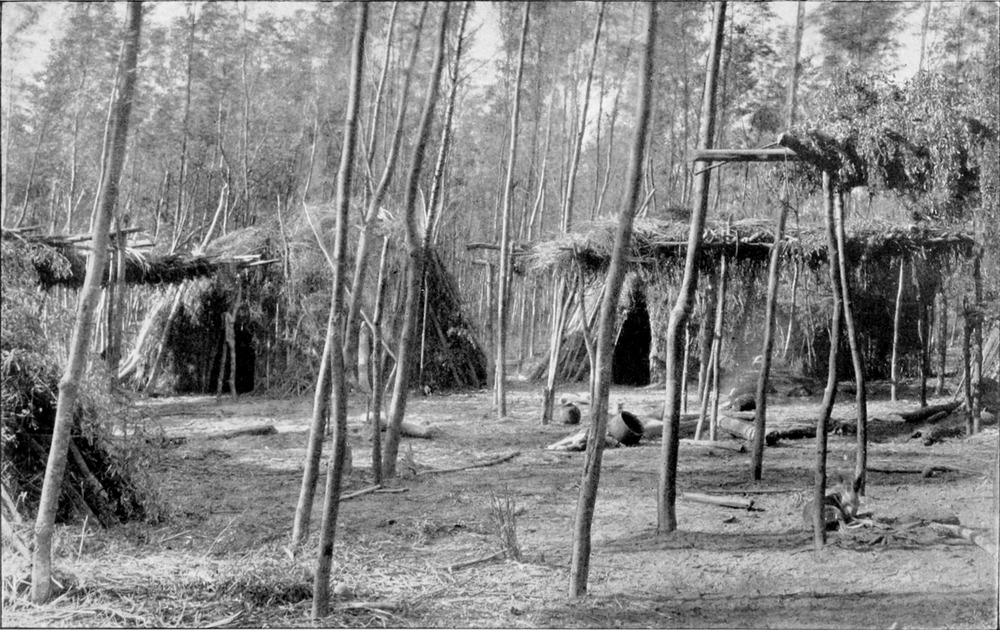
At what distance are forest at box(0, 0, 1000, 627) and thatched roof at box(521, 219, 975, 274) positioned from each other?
0.16 ft

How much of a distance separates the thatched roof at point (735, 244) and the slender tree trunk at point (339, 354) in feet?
22.8

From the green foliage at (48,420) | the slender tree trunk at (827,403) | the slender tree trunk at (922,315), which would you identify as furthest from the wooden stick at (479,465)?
the slender tree trunk at (922,315)

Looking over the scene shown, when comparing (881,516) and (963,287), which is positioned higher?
(963,287)

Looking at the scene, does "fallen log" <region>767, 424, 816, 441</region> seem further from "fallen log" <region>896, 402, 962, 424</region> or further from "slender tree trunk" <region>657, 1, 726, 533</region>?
"slender tree trunk" <region>657, 1, 726, 533</region>

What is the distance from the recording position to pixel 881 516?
22.3 feet

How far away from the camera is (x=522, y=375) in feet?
73.0

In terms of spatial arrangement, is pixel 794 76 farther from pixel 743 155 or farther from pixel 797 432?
pixel 743 155

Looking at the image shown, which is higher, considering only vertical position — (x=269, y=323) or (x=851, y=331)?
(x=851, y=331)

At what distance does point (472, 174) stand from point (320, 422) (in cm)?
2619

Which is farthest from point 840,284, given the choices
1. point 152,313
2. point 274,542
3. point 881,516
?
point 152,313

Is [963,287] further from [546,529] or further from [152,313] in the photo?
[152,313]

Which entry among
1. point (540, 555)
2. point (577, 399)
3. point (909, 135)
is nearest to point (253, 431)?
point (577, 399)

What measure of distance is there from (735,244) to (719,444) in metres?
2.49

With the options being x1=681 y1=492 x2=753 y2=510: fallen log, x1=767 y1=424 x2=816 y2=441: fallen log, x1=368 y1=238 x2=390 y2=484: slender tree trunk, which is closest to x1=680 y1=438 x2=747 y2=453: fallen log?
x1=767 y1=424 x2=816 y2=441: fallen log
